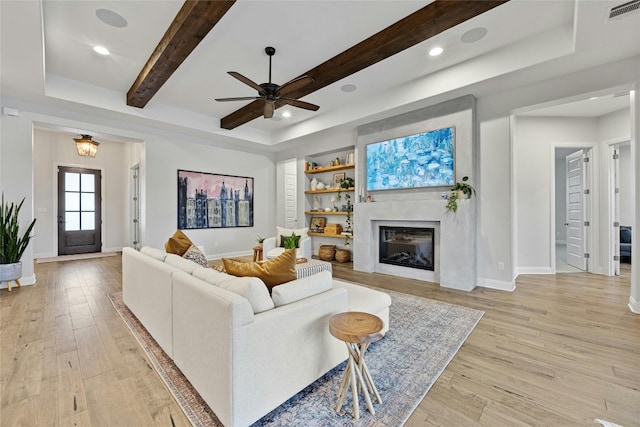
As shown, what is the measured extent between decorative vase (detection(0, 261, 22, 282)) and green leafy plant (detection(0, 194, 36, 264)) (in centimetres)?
9

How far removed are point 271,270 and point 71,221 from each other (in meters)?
8.03

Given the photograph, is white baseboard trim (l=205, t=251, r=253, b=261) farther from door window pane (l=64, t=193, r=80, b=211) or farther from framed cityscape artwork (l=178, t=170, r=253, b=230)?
door window pane (l=64, t=193, r=80, b=211)

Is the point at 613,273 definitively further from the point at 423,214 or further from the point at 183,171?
the point at 183,171

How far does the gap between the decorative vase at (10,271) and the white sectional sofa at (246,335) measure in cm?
344

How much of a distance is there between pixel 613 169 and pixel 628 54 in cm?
273

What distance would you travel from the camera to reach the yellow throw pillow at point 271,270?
1889mm

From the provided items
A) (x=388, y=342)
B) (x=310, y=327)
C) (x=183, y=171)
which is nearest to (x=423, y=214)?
(x=388, y=342)

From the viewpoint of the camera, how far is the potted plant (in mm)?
4004

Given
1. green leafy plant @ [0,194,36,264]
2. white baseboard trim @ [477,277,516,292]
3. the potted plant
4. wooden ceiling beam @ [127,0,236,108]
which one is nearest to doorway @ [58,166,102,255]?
green leafy plant @ [0,194,36,264]

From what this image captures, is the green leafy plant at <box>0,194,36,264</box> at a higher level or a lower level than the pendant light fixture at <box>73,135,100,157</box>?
lower

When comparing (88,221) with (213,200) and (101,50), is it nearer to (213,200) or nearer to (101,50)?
(213,200)

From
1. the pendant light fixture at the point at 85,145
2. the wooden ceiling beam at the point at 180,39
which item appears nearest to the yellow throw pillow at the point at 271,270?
the wooden ceiling beam at the point at 180,39

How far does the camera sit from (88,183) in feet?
24.1

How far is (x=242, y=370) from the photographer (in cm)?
138
